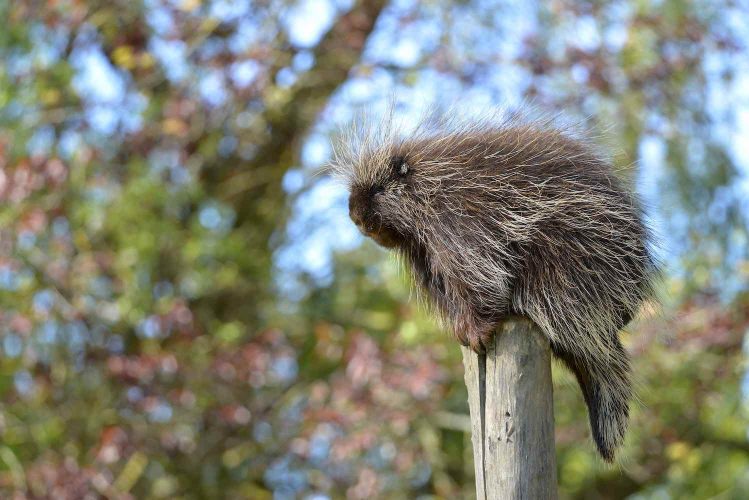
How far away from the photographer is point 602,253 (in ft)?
9.25

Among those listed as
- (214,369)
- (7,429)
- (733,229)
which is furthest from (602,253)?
(733,229)

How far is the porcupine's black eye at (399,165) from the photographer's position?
294 cm

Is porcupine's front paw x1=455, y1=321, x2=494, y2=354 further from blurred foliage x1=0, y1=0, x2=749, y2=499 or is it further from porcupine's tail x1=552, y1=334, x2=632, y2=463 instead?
blurred foliage x1=0, y1=0, x2=749, y2=499

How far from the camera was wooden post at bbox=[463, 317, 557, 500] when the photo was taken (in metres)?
2.56

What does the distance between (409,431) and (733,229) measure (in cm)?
266

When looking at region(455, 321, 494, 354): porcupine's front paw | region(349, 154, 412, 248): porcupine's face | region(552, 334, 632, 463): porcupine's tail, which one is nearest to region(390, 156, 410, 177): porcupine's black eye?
region(349, 154, 412, 248): porcupine's face

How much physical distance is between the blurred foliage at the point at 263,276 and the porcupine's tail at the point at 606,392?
102 inches

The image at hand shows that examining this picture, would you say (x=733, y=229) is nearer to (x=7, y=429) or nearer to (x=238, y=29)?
(x=238, y=29)

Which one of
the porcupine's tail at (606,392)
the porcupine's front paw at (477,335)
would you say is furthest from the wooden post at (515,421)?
the porcupine's tail at (606,392)

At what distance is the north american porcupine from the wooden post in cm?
7

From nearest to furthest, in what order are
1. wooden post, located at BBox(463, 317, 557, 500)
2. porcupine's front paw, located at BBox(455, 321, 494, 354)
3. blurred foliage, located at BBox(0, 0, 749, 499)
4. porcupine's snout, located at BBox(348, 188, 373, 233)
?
wooden post, located at BBox(463, 317, 557, 500) < porcupine's front paw, located at BBox(455, 321, 494, 354) < porcupine's snout, located at BBox(348, 188, 373, 233) < blurred foliage, located at BBox(0, 0, 749, 499)

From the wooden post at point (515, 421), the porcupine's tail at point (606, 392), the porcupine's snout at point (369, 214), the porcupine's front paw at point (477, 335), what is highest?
the porcupine's snout at point (369, 214)

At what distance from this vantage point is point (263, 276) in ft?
22.1

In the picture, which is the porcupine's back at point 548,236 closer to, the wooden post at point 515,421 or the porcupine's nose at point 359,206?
the wooden post at point 515,421
